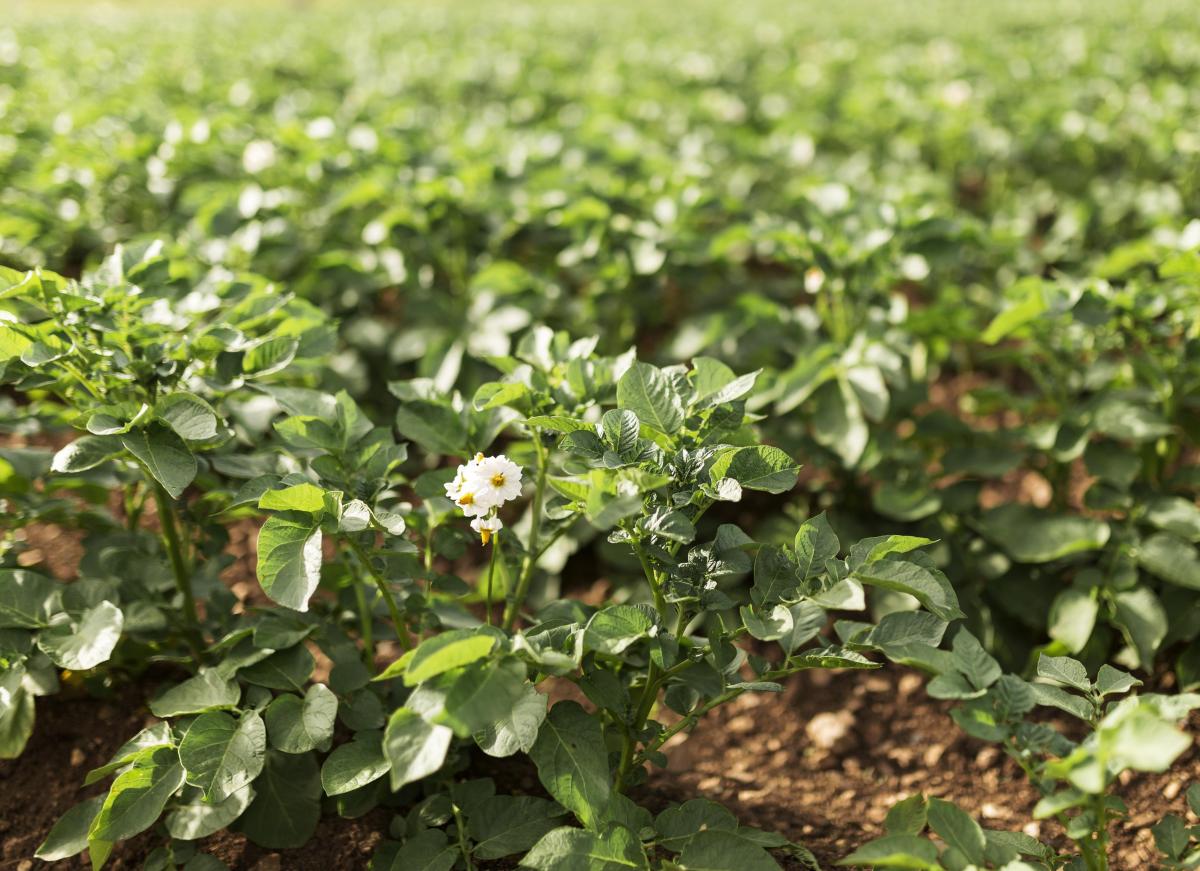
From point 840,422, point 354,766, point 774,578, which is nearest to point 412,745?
point 354,766

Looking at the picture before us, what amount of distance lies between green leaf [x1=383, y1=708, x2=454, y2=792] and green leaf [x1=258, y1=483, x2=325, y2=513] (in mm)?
336

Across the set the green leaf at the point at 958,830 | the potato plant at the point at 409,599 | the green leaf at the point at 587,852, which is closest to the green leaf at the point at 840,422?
the potato plant at the point at 409,599

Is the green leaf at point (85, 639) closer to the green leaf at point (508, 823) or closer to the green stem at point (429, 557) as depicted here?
the green stem at point (429, 557)

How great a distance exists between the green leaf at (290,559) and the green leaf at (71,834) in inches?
20.8

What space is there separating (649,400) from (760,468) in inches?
7.8

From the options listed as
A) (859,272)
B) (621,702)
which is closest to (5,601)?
(621,702)

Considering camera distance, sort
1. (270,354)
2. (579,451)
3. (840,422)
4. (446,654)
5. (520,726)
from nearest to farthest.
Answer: (446,654) → (520,726) → (579,451) → (270,354) → (840,422)

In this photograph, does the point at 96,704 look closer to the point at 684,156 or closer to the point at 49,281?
the point at 49,281

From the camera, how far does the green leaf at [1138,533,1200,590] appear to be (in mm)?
2111

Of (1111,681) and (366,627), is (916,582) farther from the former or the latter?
(366,627)

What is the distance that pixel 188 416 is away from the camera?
1.61 metres

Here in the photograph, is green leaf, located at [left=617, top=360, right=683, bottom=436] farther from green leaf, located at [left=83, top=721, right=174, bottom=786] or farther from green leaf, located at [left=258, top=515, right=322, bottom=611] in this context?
green leaf, located at [left=83, top=721, right=174, bottom=786]

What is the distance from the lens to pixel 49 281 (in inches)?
69.2

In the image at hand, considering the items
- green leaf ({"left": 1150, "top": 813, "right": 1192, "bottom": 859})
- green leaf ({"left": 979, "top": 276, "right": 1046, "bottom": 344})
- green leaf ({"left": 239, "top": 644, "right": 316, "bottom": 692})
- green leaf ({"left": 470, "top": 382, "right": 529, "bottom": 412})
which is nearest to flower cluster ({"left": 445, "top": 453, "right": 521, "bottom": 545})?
green leaf ({"left": 470, "top": 382, "right": 529, "bottom": 412})
